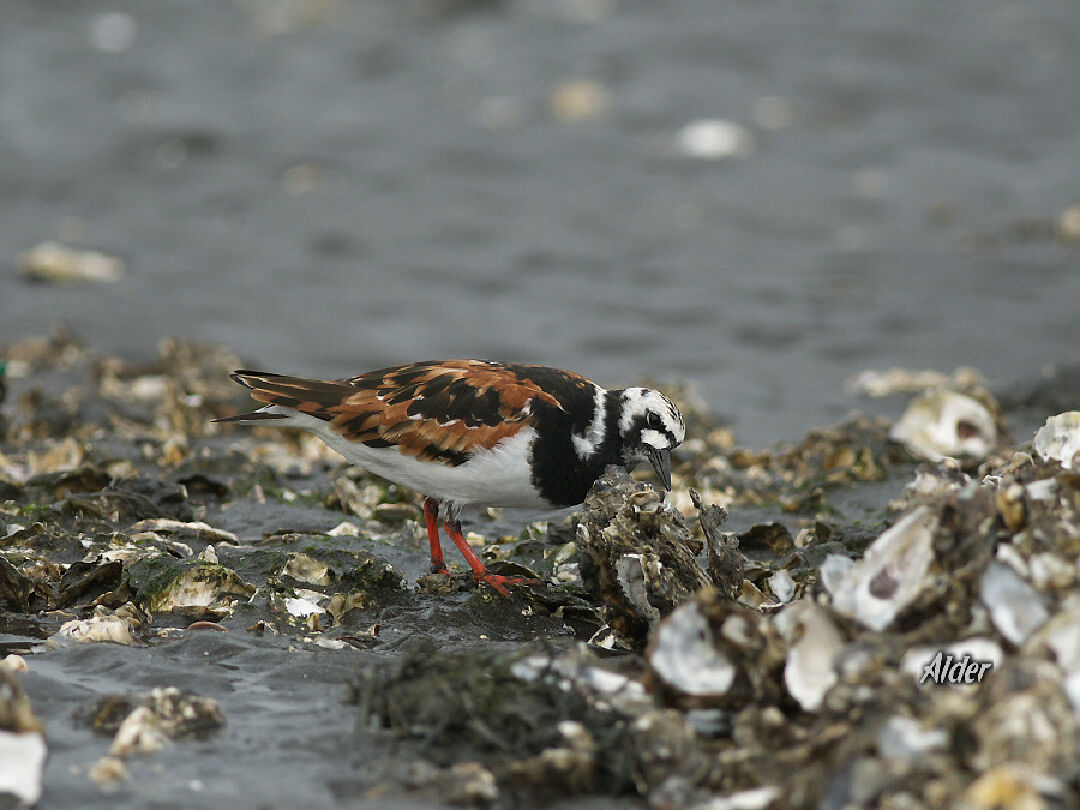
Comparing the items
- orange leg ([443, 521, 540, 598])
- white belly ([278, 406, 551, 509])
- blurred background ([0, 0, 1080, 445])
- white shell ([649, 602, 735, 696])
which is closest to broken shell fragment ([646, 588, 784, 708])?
white shell ([649, 602, 735, 696])

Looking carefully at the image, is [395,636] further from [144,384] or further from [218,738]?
[144,384]

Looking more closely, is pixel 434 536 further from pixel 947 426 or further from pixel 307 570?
pixel 947 426

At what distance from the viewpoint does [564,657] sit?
13.3 feet

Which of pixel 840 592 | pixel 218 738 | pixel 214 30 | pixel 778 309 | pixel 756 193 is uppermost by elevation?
pixel 214 30

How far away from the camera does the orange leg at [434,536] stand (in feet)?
19.4

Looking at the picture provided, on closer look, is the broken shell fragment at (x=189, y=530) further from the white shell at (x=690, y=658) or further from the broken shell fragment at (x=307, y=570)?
the white shell at (x=690, y=658)

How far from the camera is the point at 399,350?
12297 millimetres

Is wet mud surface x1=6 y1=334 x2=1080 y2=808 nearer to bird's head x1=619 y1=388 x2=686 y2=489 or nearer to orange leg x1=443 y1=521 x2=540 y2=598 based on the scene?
orange leg x1=443 y1=521 x2=540 y2=598

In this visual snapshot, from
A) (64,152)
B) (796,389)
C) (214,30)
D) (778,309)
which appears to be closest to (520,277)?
(778,309)

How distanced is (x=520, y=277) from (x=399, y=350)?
202cm

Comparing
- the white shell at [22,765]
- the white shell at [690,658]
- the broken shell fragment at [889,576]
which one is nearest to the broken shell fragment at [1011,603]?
the broken shell fragment at [889,576]

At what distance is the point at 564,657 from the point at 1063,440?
6.42 feet

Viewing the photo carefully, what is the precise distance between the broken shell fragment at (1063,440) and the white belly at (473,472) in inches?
88.3

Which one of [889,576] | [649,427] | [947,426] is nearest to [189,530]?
[649,427]
